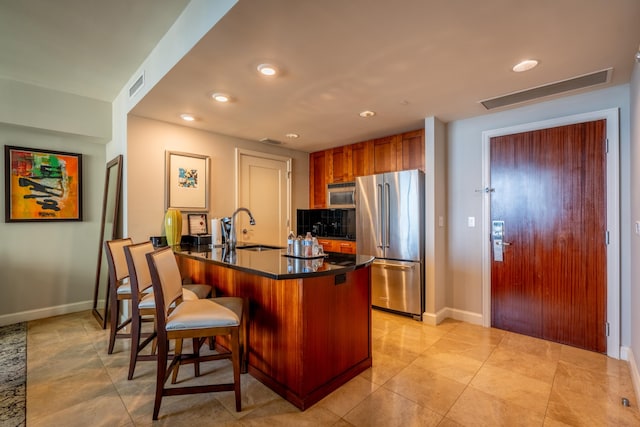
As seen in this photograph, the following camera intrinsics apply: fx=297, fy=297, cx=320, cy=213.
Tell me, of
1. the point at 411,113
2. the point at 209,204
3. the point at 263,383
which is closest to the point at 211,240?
the point at 209,204

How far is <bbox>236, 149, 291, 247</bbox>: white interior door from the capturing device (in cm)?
423

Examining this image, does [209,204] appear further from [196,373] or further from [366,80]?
[366,80]

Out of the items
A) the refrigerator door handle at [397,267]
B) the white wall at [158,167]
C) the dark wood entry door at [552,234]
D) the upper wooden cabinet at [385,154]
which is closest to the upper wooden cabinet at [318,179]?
the upper wooden cabinet at [385,154]

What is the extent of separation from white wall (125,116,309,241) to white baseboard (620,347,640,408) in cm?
411

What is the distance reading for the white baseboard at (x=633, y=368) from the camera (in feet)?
6.51

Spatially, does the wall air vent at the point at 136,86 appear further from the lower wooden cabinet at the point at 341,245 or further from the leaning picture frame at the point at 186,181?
the lower wooden cabinet at the point at 341,245

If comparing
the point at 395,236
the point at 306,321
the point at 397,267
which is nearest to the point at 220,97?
the point at 306,321

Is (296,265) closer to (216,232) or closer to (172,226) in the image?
(216,232)

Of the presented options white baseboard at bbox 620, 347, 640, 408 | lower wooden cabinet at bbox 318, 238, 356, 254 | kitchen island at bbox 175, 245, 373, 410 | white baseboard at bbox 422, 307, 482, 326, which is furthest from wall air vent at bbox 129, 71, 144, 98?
white baseboard at bbox 620, 347, 640, 408

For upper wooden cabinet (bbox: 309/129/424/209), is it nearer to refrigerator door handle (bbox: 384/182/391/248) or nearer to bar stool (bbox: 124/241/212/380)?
refrigerator door handle (bbox: 384/182/391/248)

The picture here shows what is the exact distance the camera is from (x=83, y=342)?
2.82 m

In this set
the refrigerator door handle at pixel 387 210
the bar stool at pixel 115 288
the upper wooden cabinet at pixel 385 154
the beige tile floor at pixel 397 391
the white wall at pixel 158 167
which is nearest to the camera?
the beige tile floor at pixel 397 391

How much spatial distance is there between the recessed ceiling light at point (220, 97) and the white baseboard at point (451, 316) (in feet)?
10.2

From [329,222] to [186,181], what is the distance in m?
2.15
